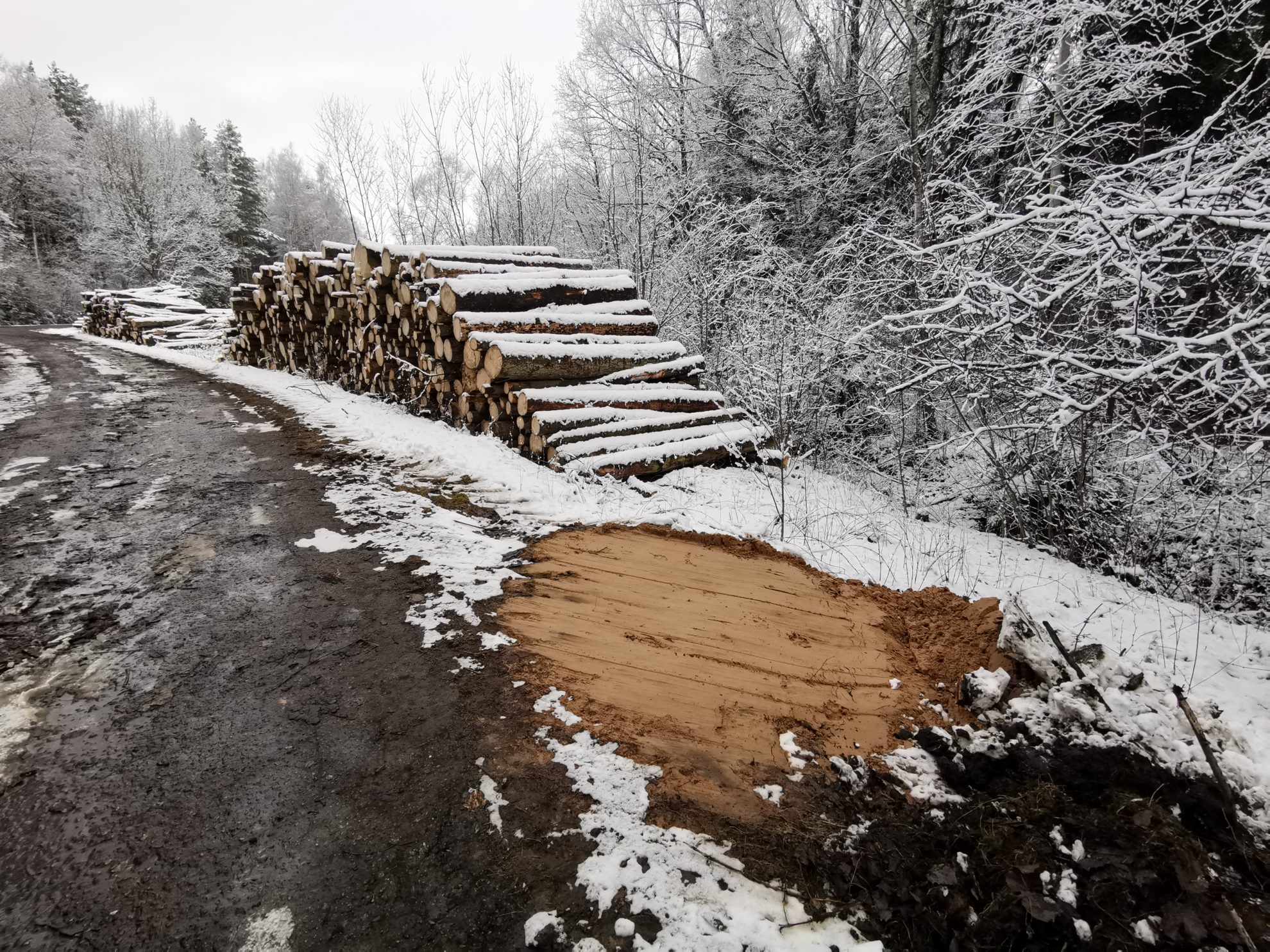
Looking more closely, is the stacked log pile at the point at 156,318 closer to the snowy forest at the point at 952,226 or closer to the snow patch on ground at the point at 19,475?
the snowy forest at the point at 952,226

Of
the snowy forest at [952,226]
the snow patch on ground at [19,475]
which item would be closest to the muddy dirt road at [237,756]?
the snow patch on ground at [19,475]

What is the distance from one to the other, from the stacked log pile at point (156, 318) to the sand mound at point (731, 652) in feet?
65.8

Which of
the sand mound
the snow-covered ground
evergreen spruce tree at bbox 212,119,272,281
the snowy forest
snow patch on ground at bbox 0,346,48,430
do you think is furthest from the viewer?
evergreen spruce tree at bbox 212,119,272,281

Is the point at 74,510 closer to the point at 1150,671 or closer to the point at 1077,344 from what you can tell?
the point at 1150,671

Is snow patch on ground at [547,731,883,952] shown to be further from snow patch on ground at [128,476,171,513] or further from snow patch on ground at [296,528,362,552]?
snow patch on ground at [128,476,171,513]

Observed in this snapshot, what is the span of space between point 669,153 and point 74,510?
1256cm

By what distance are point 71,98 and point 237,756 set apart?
220 feet

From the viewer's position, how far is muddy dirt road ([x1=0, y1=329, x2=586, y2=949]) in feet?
5.23

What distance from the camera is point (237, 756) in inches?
82.5

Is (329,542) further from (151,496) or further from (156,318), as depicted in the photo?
(156,318)

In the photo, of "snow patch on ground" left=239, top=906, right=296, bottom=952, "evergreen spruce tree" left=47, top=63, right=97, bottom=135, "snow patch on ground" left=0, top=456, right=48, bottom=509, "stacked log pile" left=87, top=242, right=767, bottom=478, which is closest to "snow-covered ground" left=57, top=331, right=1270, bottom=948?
"stacked log pile" left=87, top=242, right=767, bottom=478

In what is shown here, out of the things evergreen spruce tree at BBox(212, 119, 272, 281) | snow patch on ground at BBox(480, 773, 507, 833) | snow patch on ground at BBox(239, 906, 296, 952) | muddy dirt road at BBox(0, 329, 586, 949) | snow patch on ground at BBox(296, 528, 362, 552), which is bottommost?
snow patch on ground at BBox(480, 773, 507, 833)

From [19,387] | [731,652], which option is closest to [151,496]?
[731,652]

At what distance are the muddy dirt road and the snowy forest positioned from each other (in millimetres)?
3252
